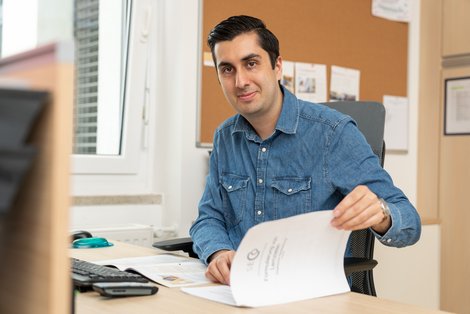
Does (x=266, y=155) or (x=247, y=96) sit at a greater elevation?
(x=247, y=96)

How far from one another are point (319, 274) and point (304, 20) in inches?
74.9

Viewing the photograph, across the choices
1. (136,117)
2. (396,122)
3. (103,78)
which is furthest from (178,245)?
(396,122)

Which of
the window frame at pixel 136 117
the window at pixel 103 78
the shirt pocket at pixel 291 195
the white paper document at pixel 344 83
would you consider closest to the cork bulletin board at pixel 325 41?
the white paper document at pixel 344 83

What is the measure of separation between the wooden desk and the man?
0.41m

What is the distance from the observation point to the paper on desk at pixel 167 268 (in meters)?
1.32

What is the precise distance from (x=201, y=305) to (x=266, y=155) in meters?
0.68

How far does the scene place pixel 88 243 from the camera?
1.81 metres

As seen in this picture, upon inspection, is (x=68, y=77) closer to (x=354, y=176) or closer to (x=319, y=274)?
(x=319, y=274)

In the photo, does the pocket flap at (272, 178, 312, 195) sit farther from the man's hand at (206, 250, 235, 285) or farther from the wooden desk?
the wooden desk

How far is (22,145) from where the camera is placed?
0.47 meters

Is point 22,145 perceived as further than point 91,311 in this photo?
No

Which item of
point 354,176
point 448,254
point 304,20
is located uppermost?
point 304,20

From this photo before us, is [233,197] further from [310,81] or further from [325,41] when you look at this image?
[325,41]

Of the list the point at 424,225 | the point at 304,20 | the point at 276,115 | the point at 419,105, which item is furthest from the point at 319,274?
the point at 419,105
